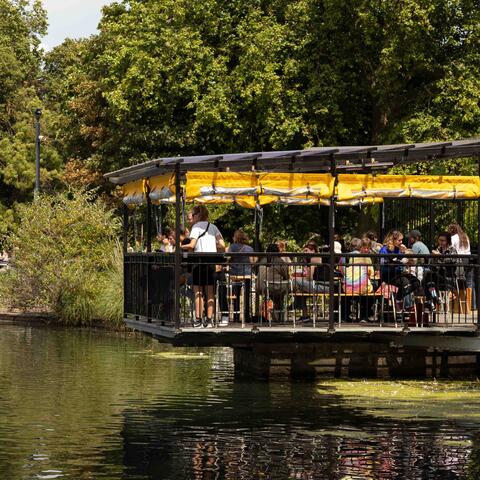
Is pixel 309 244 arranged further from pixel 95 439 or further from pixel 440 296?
pixel 95 439

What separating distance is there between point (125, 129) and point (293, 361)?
2761cm

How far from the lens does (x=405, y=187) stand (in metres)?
23.8

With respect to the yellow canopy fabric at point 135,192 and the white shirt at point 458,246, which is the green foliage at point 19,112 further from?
the white shirt at point 458,246

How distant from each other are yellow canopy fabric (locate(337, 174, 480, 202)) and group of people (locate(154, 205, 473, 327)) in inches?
31.1

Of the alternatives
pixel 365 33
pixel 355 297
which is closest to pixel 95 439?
pixel 355 297

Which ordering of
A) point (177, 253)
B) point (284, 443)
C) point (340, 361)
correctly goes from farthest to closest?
point (340, 361) → point (177, 253) → point (284, 443)

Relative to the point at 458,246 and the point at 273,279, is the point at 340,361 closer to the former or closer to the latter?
the point at 458,246

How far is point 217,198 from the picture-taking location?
25141 mm

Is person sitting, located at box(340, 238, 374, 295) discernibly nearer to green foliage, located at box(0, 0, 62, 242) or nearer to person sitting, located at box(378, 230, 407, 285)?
person sitting, located at box(378, 230, 407, 285)

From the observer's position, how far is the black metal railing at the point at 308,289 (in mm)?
22266

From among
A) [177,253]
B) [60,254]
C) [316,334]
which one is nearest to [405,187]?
[316,334]

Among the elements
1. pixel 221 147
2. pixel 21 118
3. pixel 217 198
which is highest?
pixel 21 118

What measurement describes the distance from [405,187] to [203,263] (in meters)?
4.09

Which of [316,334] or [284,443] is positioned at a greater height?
[316,334]
